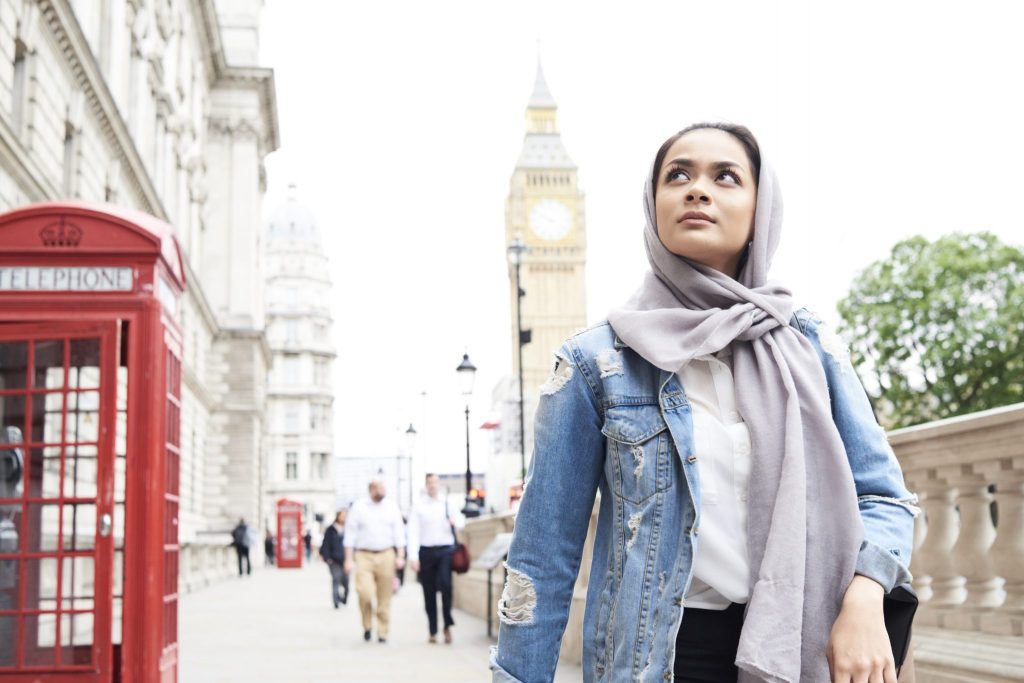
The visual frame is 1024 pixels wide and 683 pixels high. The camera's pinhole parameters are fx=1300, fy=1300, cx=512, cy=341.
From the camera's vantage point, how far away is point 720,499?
2373 mm

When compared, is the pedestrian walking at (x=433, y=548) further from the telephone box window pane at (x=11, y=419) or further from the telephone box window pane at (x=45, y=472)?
the telephone box window pane at (x=11, y=419)

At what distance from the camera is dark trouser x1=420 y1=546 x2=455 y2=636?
14.3 metres

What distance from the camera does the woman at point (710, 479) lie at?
2.27m

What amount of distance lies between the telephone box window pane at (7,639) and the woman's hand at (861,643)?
573 cm

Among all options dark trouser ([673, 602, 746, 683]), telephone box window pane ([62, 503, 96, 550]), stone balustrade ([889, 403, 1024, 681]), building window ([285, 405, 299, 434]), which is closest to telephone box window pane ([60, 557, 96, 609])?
telephone box window pane ([62, 503, 96, 550])

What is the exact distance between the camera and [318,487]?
107 meters

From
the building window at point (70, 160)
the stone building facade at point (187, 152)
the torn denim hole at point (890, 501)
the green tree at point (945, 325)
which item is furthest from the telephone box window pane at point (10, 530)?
the green tree at point (945, 325)

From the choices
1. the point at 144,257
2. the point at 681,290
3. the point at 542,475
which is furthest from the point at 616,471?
the point at 144,257

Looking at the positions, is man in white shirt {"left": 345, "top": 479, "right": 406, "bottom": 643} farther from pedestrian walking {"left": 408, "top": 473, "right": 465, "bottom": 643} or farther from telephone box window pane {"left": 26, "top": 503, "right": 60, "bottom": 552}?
telephone box window pane {"left": 26, "top": 503, "right": 60, "bottom": 552}

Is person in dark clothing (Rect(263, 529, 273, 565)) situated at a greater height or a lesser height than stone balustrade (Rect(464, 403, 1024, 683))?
lesser

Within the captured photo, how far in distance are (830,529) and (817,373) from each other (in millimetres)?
316

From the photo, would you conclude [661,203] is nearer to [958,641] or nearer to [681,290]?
[681,290]

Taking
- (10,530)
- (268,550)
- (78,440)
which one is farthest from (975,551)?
(268,550)

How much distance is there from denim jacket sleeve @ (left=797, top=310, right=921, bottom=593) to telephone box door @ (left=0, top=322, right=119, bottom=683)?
5215 millimetres
